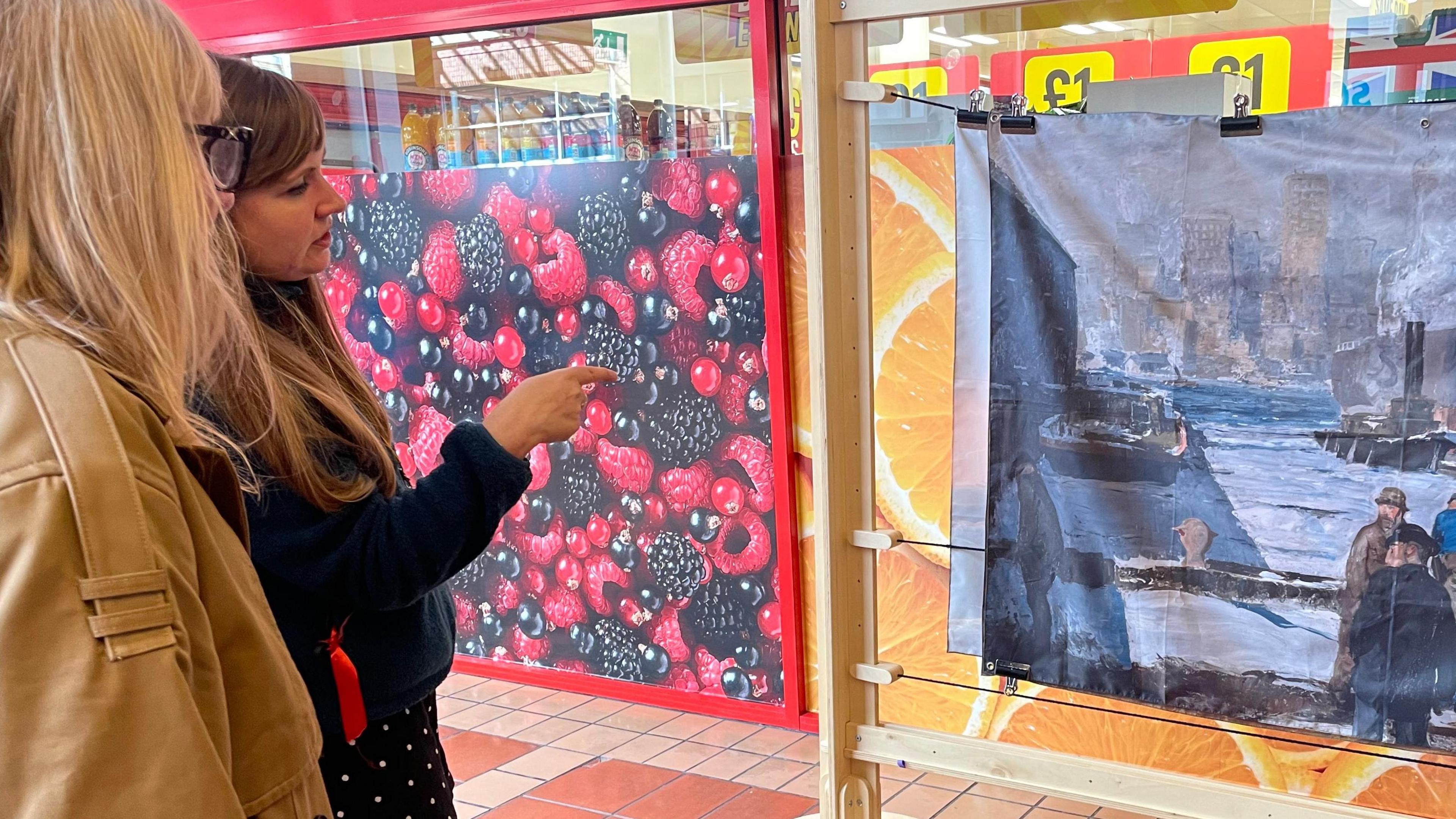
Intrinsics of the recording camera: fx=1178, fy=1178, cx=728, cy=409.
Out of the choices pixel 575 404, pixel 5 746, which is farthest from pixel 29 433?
pixel 575 404

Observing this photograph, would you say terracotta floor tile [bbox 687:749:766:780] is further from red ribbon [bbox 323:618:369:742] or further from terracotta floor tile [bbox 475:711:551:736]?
red ribbon [bbox 323:618:369:742]

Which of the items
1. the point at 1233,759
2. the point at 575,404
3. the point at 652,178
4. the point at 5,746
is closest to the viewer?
the point at 5,746

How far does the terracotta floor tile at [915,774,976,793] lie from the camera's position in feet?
10.1

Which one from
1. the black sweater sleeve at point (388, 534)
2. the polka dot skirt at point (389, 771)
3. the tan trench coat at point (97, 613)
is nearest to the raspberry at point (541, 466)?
the polka dot skirt at point (389, 771)

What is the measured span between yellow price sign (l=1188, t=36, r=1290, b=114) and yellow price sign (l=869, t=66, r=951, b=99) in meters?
0.64

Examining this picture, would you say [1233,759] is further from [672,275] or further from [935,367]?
[672,275]

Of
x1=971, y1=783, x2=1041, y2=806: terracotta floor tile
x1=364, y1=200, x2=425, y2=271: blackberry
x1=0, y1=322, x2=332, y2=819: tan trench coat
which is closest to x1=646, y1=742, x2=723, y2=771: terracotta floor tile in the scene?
x1=971, y1=783, x2=1041, y2=806: terracotta floor tile

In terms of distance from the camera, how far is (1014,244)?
77.8 inches

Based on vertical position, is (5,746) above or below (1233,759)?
above

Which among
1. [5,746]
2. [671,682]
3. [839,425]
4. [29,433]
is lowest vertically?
[671,682]

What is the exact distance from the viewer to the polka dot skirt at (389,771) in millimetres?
1285

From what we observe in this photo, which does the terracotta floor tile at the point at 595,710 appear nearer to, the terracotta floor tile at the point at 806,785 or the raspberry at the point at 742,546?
the raspberry at the point at 742,546

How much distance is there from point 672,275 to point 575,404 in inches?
78.2

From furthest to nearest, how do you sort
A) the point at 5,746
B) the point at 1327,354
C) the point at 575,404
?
the point at 1327,354 → the point at 575,404 → the point at 5,746
